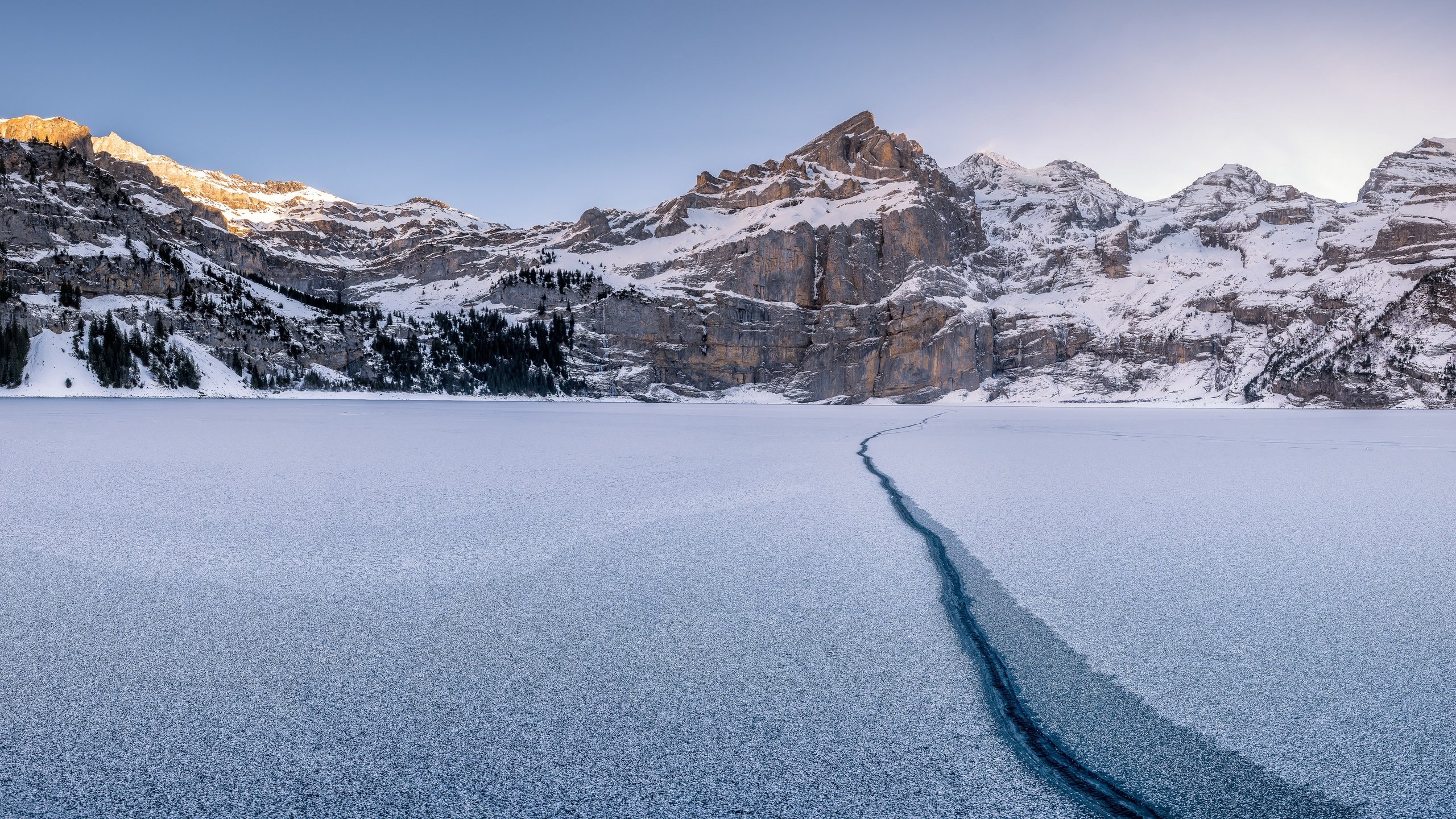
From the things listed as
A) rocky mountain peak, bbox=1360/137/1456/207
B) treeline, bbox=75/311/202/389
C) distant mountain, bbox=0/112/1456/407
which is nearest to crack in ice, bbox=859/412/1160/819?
treeline, bbox=75/311/202/389

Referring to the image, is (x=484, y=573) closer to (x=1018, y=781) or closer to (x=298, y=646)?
(x=298, y=646)

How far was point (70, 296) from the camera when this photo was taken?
3408 inches

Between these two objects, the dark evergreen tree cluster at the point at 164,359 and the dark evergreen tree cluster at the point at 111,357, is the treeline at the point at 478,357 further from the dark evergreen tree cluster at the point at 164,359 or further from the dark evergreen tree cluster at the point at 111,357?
the dark evergreen tree cluster at the point at 111,357

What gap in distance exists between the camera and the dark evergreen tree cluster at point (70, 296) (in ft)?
281

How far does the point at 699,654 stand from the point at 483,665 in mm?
1003

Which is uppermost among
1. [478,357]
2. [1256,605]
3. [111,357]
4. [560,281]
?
[560,281]

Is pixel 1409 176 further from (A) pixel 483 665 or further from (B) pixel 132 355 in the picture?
(B) pixel 132 355

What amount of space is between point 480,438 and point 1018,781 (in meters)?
18.7

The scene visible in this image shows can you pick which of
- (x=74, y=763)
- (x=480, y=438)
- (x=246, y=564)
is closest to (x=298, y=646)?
(x=74, y=763)

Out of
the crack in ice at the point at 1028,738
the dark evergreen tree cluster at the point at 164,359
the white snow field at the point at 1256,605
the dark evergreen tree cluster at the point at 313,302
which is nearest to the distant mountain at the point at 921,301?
the dark evergreen tree cluster at the point at 313,302

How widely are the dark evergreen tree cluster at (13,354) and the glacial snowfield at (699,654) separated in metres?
91.2

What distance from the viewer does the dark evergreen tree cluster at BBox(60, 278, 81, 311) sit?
85.5m

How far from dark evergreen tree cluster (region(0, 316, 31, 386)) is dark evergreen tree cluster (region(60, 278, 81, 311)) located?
47.6 feet

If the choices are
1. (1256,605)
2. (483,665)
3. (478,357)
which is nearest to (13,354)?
(478,357)
